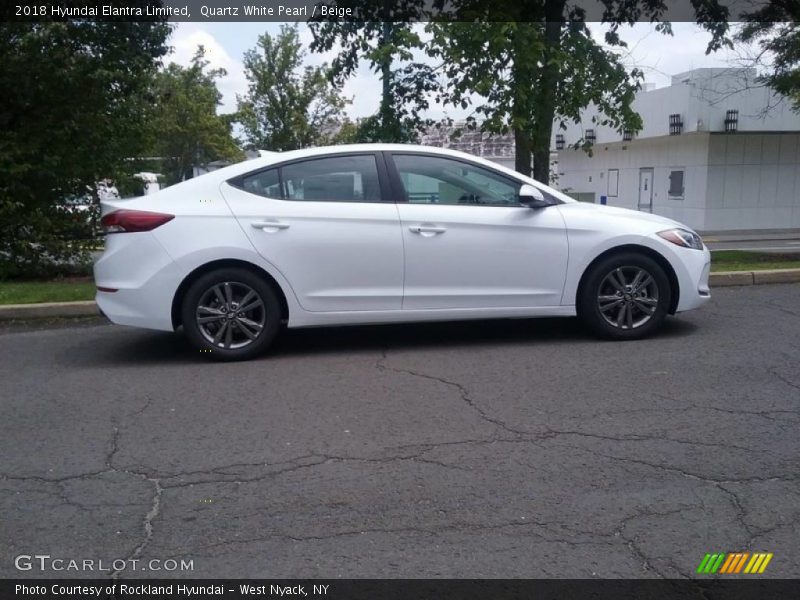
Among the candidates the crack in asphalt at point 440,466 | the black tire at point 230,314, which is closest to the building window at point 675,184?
the black tire at point 230,314

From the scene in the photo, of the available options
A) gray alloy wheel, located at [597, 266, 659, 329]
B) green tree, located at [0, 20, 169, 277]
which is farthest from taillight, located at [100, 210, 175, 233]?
green tree, located at [0, 20, 169, 277]

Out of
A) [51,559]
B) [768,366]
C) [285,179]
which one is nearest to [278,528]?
[51,559]

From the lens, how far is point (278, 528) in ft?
12.5

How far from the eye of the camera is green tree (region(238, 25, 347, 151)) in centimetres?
2502

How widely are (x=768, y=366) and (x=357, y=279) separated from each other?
10.5ft

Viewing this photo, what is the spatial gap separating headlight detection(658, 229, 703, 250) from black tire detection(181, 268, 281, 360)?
3.30 metres

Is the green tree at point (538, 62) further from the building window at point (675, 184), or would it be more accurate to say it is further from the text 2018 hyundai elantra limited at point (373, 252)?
the building window at point (675, 184)

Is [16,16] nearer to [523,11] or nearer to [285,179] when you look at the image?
[285,179]

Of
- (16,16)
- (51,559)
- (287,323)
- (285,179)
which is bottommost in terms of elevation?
(51,559)

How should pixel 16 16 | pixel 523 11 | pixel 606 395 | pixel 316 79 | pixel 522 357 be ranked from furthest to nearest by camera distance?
pixel 316 79 → pixel 523 11 → pixel 16 16 → pixel 522 357 → pixel 606 395

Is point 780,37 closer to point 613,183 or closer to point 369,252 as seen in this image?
point 369,252

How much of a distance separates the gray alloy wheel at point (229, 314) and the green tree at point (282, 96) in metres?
18.6

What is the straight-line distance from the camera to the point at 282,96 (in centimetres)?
2548
